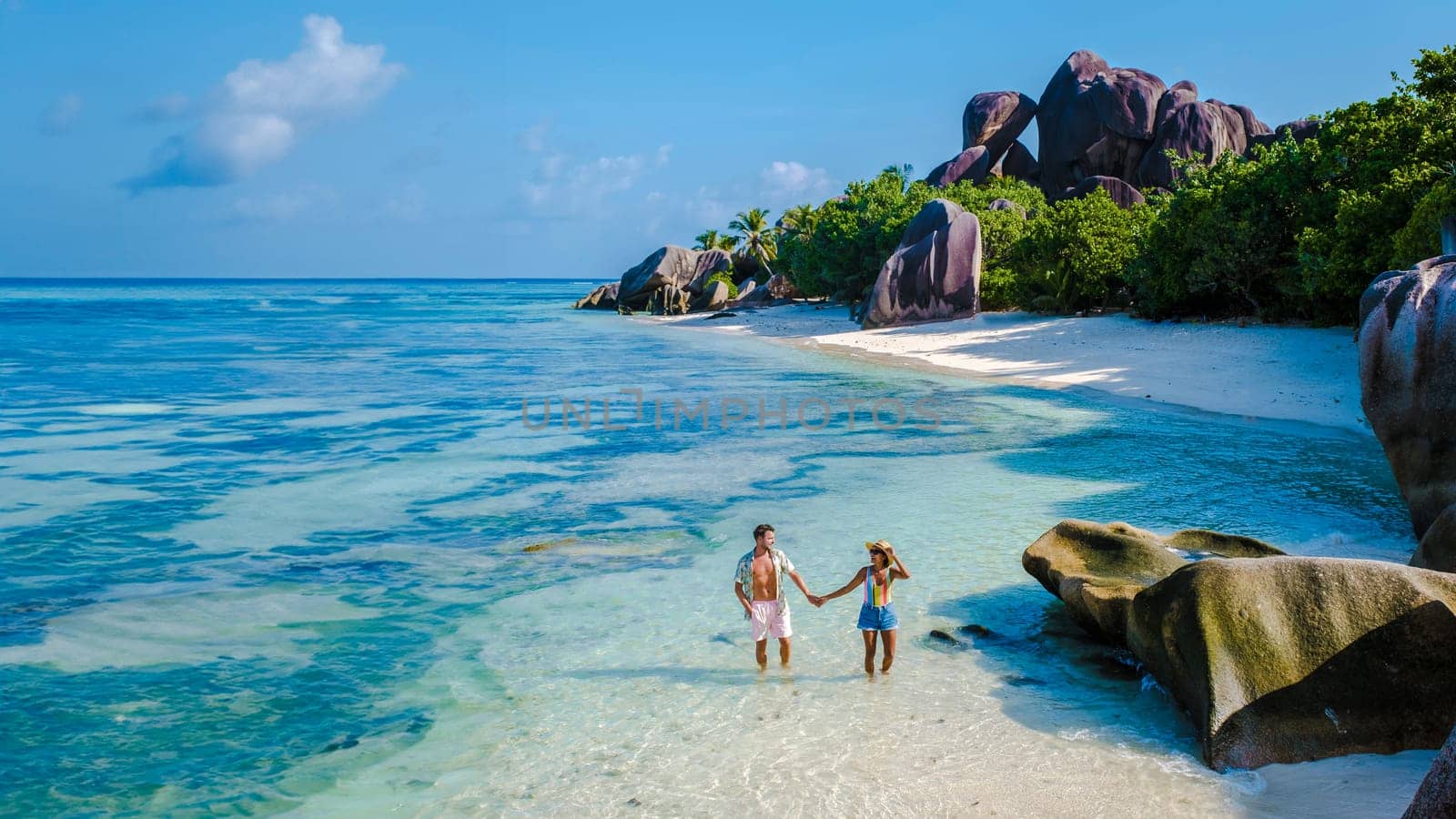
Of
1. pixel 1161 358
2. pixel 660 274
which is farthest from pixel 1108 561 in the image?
pixel 660 274

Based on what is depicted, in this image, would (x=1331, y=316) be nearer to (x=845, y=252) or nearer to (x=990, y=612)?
(x=990, y=612)

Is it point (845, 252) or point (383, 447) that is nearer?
point (383, 447)

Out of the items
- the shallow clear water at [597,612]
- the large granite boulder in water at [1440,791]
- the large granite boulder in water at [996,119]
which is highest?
the large granite boulder in water at [996,119]

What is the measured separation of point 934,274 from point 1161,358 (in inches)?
574

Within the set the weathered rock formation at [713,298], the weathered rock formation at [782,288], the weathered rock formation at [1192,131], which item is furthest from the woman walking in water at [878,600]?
the weathered rock formation at [782,288]

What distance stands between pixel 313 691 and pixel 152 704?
3.67 feet

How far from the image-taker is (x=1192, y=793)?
620 centimetres

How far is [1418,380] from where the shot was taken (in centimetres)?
1055

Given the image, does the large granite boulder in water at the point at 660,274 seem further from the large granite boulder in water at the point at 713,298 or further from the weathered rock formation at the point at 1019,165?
the weathered rock formation at the point at 1019,165

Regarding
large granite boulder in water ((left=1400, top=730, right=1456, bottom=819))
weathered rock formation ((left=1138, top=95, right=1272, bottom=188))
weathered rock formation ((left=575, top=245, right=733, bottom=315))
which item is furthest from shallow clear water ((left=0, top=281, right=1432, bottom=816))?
weathered rock formation ((left=575, top=245, right=733, bottom=315))

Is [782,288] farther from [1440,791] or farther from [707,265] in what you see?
[1440,791]

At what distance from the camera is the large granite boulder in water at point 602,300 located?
8369cm

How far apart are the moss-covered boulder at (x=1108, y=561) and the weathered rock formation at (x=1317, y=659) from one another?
1.30 meters

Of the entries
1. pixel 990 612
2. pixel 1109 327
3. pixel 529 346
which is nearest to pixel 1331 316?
pixel 1109 327
